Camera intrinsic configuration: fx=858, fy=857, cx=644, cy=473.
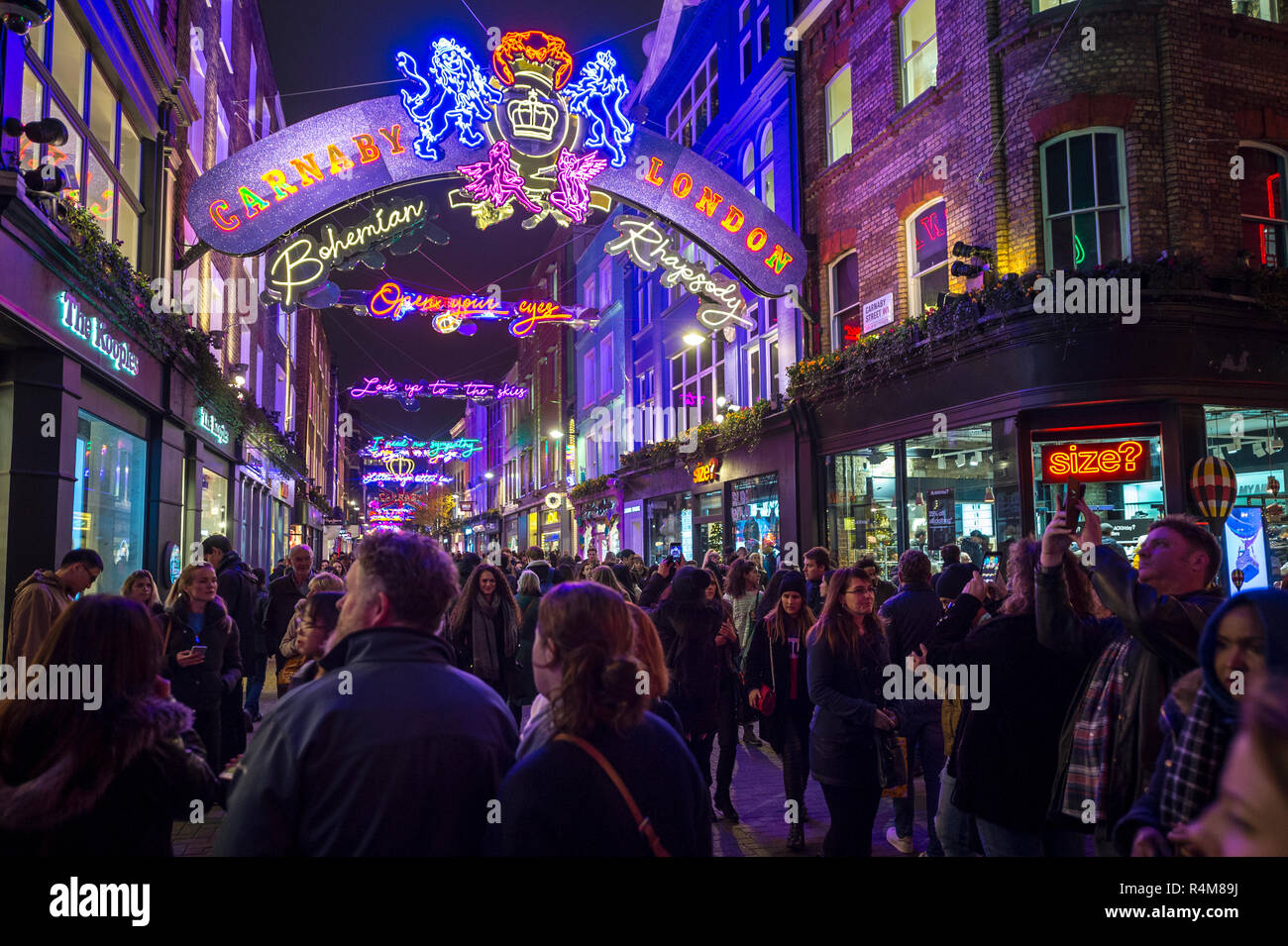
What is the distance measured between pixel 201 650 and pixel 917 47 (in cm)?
1522

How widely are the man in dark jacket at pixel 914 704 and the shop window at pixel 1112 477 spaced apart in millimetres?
6457

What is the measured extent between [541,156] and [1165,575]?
10.8m

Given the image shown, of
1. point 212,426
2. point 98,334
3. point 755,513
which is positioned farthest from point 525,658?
point 755,513

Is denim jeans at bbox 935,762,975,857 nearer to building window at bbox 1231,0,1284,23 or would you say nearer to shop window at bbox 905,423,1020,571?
shop window at bbox 905,423,1020,571

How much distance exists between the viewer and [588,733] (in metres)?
2.33

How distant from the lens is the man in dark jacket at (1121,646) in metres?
3.14

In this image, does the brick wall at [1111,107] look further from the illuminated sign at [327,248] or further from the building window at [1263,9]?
the illuminated sign at [327,248]

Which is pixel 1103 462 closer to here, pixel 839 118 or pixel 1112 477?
pixel 1112 477

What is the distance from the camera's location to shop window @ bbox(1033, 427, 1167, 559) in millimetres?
11938

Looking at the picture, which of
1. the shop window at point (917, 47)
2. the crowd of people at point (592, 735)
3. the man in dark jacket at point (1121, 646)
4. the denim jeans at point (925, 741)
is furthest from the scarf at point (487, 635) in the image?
the shop window at point (917, 47)

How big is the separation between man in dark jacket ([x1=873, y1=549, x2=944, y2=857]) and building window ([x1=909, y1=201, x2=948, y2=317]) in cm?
862

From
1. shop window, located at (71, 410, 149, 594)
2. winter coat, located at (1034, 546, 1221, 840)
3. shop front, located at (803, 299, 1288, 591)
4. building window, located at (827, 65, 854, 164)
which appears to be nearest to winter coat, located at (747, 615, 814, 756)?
winter coat, located at (1034, 546, 1221, 840)

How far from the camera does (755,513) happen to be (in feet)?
67.5
